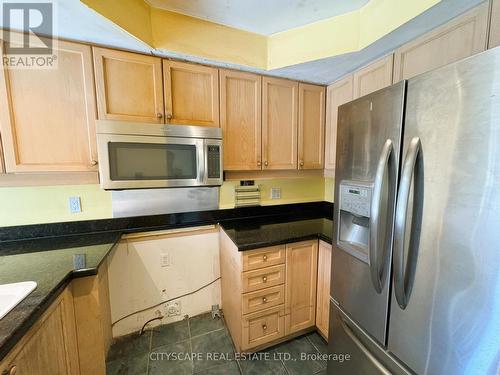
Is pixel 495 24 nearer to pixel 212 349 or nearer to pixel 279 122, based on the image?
pixel 279 122

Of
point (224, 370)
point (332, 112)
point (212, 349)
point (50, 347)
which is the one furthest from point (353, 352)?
point (332, 112)

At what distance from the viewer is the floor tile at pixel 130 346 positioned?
59.9 inches

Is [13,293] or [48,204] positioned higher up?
[48,204]

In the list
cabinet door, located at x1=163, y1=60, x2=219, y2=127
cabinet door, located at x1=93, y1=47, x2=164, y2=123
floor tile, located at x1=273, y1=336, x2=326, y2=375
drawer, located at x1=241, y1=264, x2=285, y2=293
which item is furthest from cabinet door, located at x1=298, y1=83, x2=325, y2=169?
floor tile, located at x1=273, y1=336, x2=326, y2=375

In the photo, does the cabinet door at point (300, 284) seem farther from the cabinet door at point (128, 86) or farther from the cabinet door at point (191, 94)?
the cabinet door at point (128, 86)

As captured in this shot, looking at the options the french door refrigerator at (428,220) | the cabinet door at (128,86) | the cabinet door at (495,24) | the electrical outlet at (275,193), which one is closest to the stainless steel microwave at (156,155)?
the cabinet door at (128,86)

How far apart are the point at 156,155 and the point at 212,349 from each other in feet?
4.87

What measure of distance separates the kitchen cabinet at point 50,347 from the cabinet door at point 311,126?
5.79 ft

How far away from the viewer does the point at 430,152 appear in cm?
69

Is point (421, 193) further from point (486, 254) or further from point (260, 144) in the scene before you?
point (260, 144)

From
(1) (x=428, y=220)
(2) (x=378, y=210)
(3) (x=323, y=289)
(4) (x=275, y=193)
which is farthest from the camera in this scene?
(4) (x=275, y=193)

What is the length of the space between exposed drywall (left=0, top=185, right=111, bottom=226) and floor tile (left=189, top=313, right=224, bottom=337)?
45.7 inches

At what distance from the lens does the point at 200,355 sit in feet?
4.99

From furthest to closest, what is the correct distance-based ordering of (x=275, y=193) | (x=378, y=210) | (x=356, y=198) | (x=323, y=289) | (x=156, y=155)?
(x=275, y=193)
(x=323, y=289)
(x=156, y=155)
(x=356, y=198)
(x=378, y=210)
